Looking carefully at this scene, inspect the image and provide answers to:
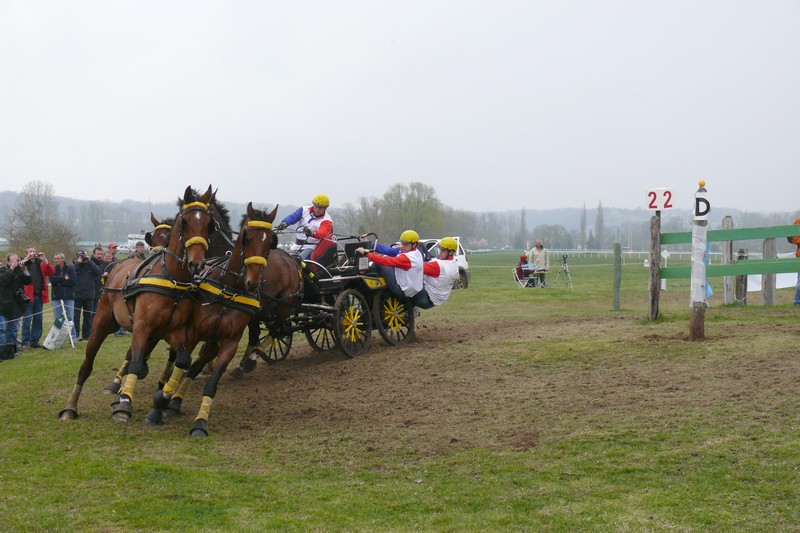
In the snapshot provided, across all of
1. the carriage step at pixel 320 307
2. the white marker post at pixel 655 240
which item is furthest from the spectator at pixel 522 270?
the carriage step at pixel 320 307

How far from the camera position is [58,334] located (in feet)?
48.4

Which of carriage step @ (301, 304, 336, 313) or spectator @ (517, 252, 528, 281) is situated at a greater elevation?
carriage step @ (301, 304, 336, 313)

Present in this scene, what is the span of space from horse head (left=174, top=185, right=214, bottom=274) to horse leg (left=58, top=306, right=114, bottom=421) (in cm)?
165

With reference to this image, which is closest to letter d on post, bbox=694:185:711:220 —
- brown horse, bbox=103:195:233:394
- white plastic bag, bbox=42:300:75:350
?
brown horse, bbox=103:195:233:394

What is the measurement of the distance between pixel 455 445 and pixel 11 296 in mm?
10778

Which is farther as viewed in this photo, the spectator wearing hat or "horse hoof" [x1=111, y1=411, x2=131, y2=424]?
the spectator wearing hat

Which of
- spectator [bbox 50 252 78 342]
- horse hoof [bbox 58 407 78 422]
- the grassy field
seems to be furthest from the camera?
spectator [bbox 50 252 78 342]

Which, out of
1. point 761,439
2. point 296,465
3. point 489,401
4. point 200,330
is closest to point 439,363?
point 489,401

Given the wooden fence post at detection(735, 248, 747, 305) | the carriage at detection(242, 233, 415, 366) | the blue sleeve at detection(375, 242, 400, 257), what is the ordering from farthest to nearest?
the wooden fence post at detection(735, 248, 747, 305), the blue sleeve at detection(375, 242, 400, 257), the carriage at detection(242, 233, 415, 366)

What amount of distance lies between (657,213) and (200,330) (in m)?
7.87

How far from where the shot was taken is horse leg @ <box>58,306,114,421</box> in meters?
8.12

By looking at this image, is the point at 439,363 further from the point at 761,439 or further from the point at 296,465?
the point at 761,439

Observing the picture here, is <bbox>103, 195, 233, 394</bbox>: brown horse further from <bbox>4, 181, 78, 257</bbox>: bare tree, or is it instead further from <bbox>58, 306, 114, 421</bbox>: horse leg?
<bbox>4, 181, 78, 257</bbox>: bare tree

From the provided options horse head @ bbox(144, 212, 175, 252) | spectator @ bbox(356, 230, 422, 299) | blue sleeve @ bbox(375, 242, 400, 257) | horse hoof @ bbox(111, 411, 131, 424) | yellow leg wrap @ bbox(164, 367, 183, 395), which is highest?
horse head @ bbox(144, 212, 175, 252)
